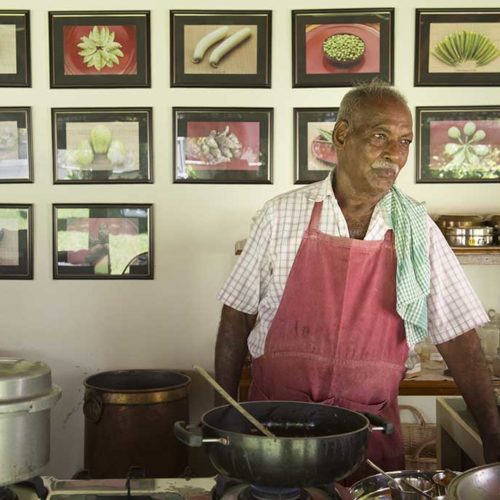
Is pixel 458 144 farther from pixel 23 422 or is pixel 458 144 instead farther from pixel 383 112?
pixel 23 422

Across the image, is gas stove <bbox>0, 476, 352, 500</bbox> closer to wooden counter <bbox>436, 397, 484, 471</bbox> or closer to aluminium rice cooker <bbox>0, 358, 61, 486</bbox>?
aluminium rice cooker <bbox>0, 358, 61, 486</bbox>

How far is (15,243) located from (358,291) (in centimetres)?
242

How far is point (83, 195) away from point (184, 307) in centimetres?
83

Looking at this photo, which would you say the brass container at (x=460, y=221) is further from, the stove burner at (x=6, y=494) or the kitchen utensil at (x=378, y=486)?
the stove burner at (x=6, y=494)

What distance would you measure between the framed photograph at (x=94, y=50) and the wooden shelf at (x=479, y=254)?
73.4 inches

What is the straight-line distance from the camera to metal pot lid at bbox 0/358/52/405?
146cm

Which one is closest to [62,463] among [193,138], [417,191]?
[193,138]

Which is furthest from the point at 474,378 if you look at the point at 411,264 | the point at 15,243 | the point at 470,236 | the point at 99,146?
the point at 15,243

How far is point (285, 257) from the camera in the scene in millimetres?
2152

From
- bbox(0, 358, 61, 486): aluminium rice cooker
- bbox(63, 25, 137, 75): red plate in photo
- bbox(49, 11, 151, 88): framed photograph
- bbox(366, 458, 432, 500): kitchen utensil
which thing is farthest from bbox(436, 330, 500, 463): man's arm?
bbox(63, 25, 137, 75): red plate in photo

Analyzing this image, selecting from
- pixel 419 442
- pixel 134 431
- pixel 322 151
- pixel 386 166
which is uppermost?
pixel 322 151

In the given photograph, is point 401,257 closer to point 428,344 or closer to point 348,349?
point 348,349

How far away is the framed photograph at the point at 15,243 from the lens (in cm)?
391

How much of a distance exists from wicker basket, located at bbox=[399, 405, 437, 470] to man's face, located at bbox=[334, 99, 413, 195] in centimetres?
201
